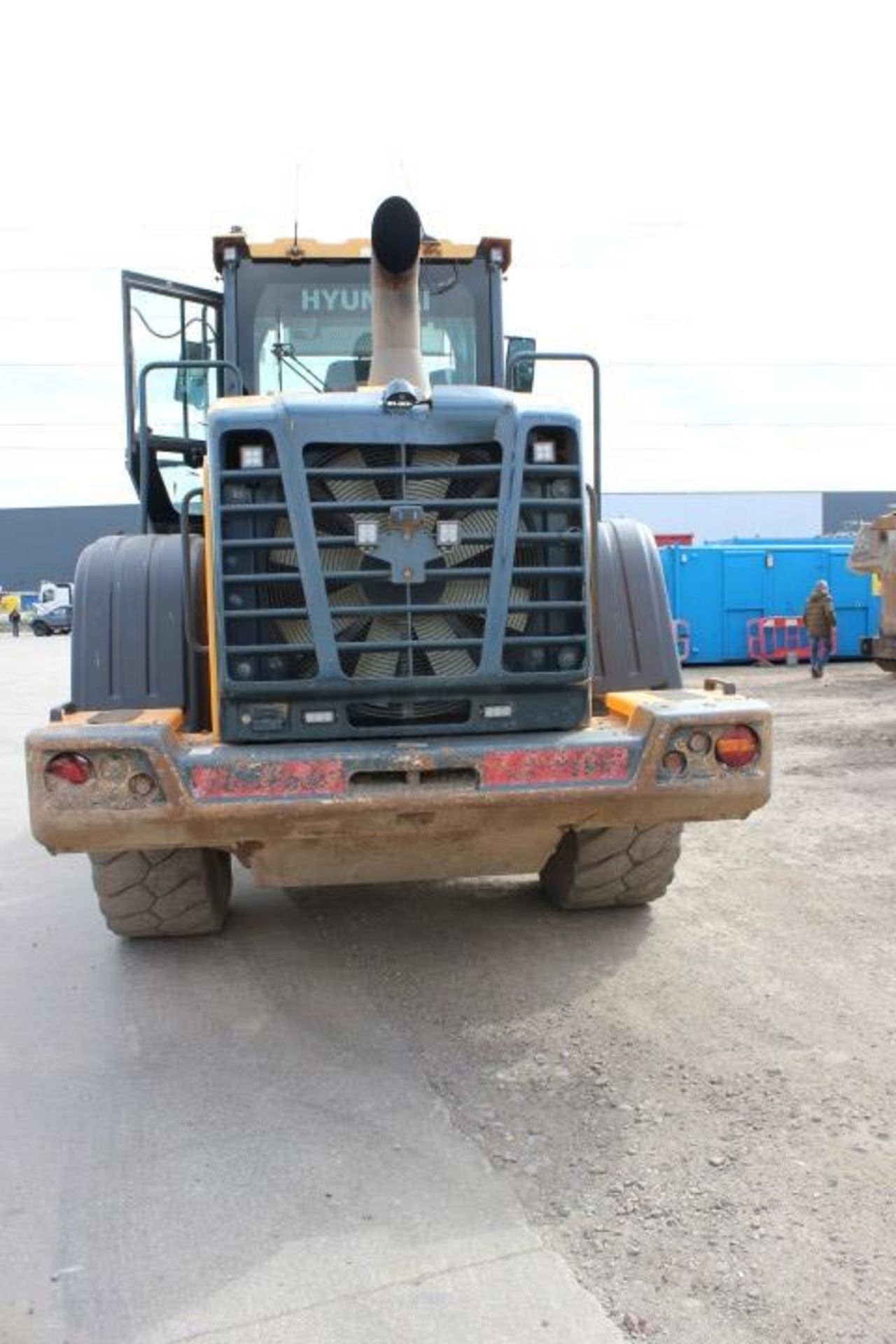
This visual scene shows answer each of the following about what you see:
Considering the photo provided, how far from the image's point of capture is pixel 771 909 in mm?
5340


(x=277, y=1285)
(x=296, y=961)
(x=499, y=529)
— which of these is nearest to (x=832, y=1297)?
(x=277, y=1285)

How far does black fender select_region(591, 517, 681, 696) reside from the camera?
173 inches

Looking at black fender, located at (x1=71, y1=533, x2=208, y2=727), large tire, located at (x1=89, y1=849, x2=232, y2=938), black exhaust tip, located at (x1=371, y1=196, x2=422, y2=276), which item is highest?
black exhaust tip, located at (x1=371, y1=196, x2=422, y2=276)

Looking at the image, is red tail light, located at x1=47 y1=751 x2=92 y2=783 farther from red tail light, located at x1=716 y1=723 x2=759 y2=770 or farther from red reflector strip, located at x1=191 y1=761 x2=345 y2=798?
red tail light, located at x1=716 y1=723 x2=759 y2=770

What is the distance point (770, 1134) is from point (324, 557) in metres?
2.18

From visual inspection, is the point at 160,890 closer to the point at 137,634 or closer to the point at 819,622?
the point at 137,634

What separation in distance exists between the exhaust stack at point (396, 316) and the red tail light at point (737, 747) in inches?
A: 64.8

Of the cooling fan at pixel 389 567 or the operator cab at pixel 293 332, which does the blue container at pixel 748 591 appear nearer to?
the operator cab at pixel 293 332

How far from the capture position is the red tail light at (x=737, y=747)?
149 inches

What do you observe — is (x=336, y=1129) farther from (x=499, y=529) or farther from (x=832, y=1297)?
(x=499, y=529)

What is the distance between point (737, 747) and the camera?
12.4 ft

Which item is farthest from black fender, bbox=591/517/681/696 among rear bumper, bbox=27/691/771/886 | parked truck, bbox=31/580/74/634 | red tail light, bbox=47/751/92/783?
parked truck, bbox=31/580/74/634

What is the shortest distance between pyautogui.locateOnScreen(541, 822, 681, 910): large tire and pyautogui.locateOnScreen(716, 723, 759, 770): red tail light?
38.8 inches

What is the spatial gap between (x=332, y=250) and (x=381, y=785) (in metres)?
3.31
